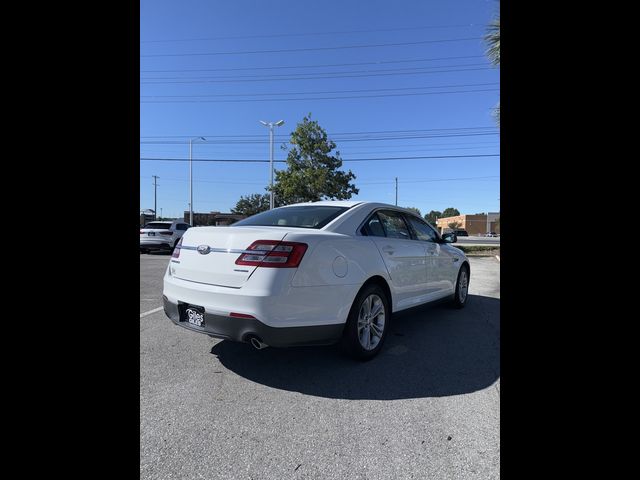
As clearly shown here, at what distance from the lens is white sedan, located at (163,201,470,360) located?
2861 millimetres

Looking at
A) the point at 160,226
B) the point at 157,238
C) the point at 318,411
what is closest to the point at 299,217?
the point at 318,411

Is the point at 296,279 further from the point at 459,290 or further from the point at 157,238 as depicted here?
the point at 157,238

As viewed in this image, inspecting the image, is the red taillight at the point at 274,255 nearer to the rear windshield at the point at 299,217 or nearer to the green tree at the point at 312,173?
the rear windshield at the point at 299,217

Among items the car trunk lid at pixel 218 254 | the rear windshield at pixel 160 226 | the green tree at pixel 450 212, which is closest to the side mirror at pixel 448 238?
the car trunk lid at pixel 218 254

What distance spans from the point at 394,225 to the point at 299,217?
4.05 feet

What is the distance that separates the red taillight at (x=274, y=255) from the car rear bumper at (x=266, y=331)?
0.44 metres

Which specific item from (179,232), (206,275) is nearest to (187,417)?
(206,275)

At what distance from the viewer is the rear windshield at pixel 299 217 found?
360cm

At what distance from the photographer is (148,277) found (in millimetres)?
9344

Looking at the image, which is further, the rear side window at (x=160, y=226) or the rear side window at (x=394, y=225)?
the rear side window at (x=160, y=226)

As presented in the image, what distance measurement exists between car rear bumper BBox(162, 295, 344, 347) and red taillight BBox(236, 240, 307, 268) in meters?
0.44

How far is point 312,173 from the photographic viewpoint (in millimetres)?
21875

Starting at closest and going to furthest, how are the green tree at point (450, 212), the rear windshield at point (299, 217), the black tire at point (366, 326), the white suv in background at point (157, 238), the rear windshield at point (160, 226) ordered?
the black tire at point (366, 326) → the rear windshield at point (299, 217) → the white suv in background at point (157, 238) → the rear windshield at point (160, 226) → the green tree at point (450, 212)
